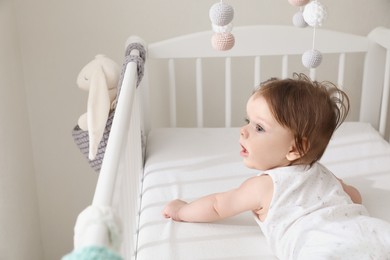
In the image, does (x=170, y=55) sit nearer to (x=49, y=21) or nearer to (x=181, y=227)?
(x=49, y=21)

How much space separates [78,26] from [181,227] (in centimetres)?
83

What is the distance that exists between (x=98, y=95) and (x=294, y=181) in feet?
1.84

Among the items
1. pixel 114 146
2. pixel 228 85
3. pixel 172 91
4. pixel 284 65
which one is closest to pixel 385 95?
pixel 284 65

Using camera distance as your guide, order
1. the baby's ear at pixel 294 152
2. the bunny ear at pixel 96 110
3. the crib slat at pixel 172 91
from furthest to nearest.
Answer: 1. the crib slat at pixel 172 91
2. the bunny ear at pixel 96 110
3. the baby's ear at pixel 294 152

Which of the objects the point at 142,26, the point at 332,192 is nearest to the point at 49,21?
the point at 142,26

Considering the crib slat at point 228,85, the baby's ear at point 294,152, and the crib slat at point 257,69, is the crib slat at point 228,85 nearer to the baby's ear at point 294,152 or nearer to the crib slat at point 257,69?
the crib slat at point 257,69

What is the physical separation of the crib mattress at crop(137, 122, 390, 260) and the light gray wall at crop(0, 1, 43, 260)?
1.26ft

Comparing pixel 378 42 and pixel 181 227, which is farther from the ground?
pixel 378 42

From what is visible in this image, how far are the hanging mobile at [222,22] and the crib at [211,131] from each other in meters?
0.20

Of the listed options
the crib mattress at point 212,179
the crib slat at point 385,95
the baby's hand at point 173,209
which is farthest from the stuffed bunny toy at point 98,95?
the crib slat at point 385,95

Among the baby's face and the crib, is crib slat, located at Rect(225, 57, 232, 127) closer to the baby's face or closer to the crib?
the crib

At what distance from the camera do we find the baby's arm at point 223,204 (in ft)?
4.14

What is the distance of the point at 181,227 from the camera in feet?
4.33

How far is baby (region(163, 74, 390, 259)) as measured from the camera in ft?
3.86
